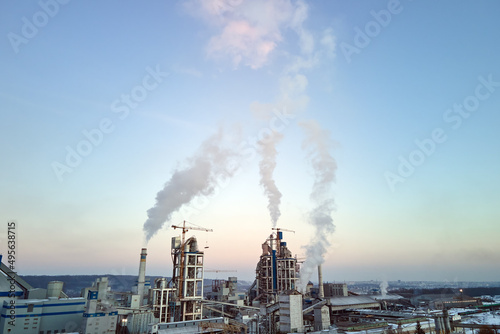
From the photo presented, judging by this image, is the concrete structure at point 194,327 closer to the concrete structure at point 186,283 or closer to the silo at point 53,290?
the concrete structure at point 186,283

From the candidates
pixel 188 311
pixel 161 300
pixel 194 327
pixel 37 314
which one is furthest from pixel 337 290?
pixel 37 314

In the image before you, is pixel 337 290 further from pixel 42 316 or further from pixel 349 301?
pixel 42 316

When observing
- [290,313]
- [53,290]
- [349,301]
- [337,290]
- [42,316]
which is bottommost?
[349,301]

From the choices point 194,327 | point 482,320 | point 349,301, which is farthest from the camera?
point 349,301

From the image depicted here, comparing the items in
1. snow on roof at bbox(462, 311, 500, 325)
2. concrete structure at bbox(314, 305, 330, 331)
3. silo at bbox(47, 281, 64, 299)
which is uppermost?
silo at bbox(47, 281, 64, 299)

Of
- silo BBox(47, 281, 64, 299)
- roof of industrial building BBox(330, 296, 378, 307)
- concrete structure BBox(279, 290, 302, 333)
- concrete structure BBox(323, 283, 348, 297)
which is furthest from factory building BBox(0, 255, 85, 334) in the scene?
concrete structure BBox(323, 283, 348, 297)

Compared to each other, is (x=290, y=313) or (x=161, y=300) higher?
(x=161, y=300)

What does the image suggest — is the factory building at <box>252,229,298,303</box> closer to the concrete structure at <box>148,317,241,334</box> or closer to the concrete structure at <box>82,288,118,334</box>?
the concrete structure at <box>148,317,241,334</box>

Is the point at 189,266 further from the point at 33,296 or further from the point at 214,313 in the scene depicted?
the point at 33,296
